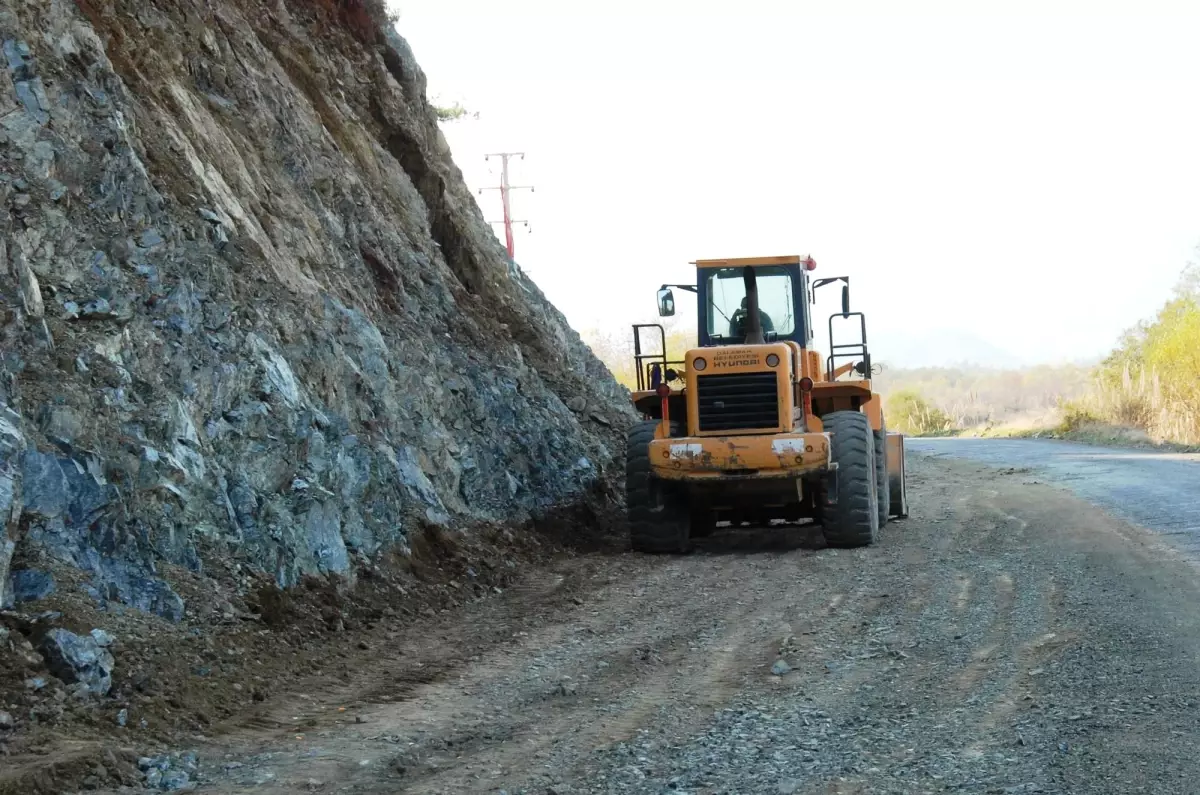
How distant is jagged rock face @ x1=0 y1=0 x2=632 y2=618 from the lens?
299 inches

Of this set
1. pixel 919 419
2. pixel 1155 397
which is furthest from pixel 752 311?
Answer: pixel 919 419

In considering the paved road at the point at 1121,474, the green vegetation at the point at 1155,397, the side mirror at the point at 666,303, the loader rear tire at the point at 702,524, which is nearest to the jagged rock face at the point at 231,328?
the loader rear tire at the point at 702,524

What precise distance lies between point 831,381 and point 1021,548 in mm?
2991

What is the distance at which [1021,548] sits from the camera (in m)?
11.7

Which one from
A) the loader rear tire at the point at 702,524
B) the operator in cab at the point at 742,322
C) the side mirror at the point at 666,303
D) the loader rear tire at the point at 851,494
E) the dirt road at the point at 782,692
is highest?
the side mirror at the point at 666,303

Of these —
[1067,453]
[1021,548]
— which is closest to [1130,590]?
[1021,548]

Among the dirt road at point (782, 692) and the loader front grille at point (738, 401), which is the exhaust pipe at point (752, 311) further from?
the dirt road at point (782, 692)

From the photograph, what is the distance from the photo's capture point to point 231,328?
9.71m

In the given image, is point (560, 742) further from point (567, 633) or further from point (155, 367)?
point (155, 367)

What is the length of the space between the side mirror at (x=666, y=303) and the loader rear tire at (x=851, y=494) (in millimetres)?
2020

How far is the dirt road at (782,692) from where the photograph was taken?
209 inches

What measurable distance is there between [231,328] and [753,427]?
5.21 meters

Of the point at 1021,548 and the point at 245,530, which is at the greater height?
the point at 245,530

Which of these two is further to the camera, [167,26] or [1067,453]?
[1067,453]
